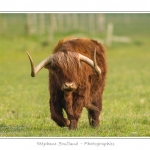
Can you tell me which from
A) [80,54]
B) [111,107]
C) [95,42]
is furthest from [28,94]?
[80,54]

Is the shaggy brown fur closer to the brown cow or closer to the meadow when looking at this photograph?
the brown cow

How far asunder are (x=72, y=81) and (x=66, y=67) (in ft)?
0.92

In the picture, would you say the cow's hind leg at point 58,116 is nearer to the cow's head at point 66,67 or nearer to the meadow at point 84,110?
the meadow at point 84,110

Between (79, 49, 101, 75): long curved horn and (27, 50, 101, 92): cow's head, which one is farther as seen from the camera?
(79, 49, 101, 75): long curved horn

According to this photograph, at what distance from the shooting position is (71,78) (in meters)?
9.56

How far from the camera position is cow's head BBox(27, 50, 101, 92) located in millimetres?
9516

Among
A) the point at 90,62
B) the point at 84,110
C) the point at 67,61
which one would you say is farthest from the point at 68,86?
the point at 84,110

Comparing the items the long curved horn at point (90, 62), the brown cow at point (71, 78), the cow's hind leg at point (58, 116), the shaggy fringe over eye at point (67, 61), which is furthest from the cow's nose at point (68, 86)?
the cow's hind leg at point (58, 116)

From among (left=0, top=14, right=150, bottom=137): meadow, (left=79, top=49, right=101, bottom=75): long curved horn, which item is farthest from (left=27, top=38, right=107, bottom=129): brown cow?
(left=0, top=14, right=150, bottom=137): meadow

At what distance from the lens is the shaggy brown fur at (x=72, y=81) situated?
9633mm

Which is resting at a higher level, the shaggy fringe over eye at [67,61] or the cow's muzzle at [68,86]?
the shaggy fringe over eye at [67,61]

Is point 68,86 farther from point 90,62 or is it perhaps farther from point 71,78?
point 90,62

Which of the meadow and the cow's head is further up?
the cow's head

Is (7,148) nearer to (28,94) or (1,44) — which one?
(28,94)
